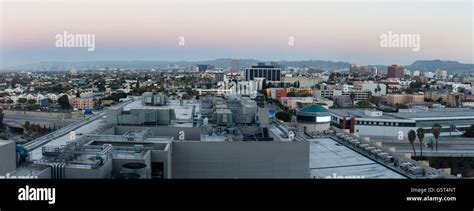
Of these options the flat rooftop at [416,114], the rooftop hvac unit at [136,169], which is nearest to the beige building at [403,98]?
the flat rooftop at [416,114]

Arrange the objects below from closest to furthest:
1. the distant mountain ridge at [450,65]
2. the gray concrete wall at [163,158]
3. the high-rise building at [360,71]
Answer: the gray concrete wall at [163,158] → the distant mountain ridge at [450,65] → the high-rise building at [360,71]

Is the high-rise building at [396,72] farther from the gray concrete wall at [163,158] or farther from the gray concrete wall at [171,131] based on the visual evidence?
the gray concrete wall at [163,158]

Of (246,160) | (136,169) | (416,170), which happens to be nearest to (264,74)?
(416,170)

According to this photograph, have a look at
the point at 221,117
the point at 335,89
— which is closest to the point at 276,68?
the point at 335,89

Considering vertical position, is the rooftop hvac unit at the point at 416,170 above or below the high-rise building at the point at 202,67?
below

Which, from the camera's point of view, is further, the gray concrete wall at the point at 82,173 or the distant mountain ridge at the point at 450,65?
the distant mountain ridge at the point at 450,65

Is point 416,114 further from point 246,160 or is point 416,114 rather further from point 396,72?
point 396,72

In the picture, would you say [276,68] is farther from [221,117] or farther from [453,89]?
[221,117]
